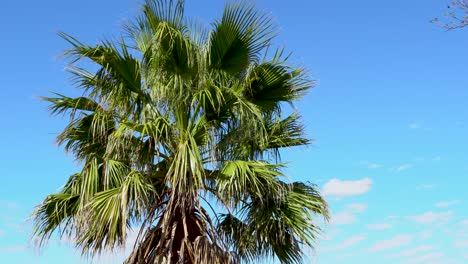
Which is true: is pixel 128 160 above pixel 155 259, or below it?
above

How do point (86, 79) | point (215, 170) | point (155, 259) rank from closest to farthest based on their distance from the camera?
point (155, 259)
point (215, 170)
point (86, 79)

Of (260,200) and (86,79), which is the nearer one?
(260,200)

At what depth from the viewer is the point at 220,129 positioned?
29.8ft

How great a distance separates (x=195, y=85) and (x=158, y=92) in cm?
58

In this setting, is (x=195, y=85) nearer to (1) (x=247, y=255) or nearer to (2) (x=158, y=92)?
(2) (x=158, y=92)

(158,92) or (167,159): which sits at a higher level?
(158,92)

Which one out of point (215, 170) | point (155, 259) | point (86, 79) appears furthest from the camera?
point (86, 79)

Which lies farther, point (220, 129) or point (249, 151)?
point (249, 151)

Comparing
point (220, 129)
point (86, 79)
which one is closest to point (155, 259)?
point (220, 129)

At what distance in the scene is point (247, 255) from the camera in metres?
9.31

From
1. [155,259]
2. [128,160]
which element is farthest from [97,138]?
[155,259]

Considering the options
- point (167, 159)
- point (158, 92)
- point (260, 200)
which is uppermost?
point (158, 92)

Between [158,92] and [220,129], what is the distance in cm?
104

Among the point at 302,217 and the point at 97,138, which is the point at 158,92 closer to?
the point at 97,138
